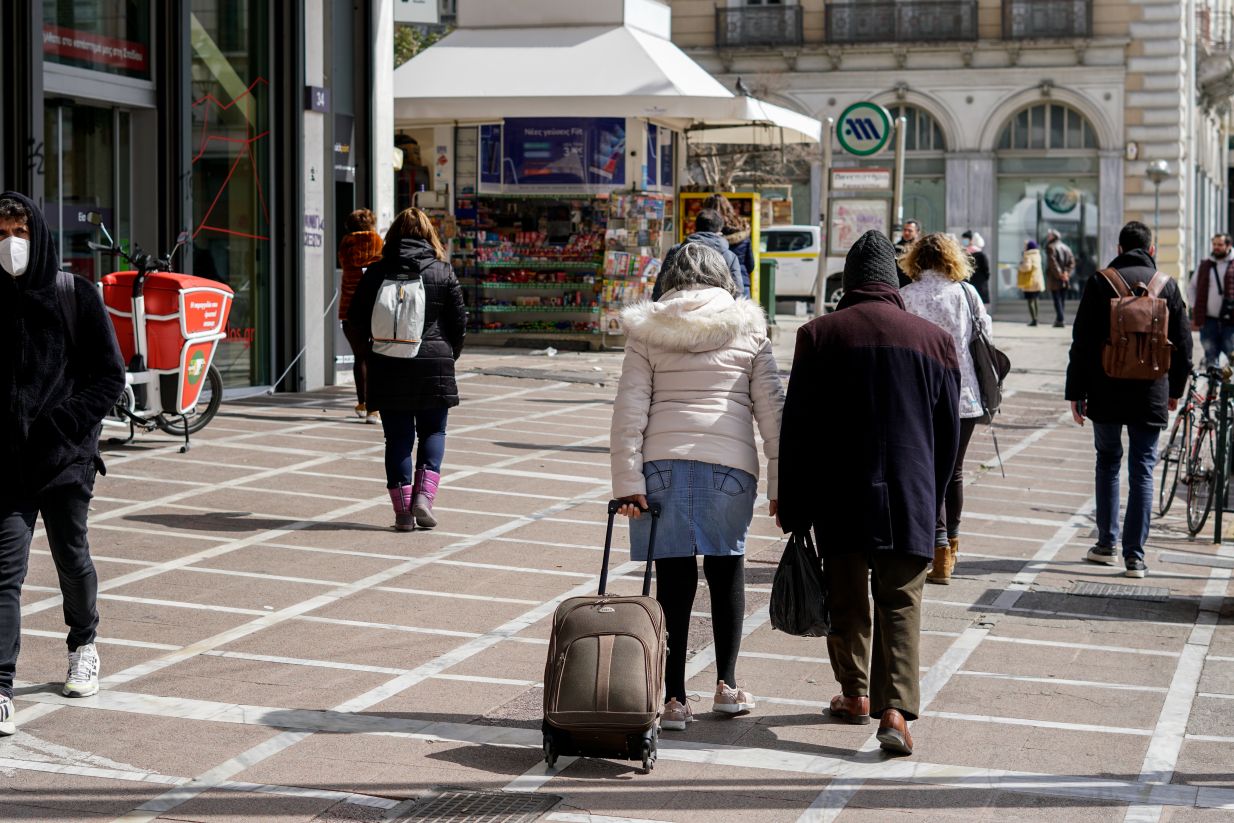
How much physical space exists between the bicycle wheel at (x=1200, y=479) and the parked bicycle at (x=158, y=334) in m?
6.62

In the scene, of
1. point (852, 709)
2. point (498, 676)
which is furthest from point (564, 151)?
point (852, 709)

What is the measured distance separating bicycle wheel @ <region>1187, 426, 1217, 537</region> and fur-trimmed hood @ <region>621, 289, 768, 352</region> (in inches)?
206

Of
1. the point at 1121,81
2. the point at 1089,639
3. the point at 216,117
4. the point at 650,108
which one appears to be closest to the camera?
the point at 1089,639

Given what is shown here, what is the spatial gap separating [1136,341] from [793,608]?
3778mm

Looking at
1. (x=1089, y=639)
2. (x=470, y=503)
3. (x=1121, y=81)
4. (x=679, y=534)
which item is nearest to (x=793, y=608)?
(x=679, y=534)

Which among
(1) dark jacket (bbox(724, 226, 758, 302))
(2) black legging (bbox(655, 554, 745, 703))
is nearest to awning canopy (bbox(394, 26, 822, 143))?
(1) dark jacket (bbox(724, 226, 758, 302))

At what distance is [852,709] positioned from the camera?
6043mm

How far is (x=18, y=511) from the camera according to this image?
5.91 meters

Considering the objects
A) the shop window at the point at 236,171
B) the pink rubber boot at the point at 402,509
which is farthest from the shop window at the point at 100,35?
the pink rubber boot at the point at 402,509

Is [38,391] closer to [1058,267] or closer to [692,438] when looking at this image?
[692,438]

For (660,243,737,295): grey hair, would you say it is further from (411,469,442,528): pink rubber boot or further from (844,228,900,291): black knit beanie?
(411,469,442,528): pink rubber boot

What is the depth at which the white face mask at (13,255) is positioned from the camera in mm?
5895

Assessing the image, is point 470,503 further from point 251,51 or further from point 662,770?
point 251,51

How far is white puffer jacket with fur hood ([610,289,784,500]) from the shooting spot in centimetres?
589
